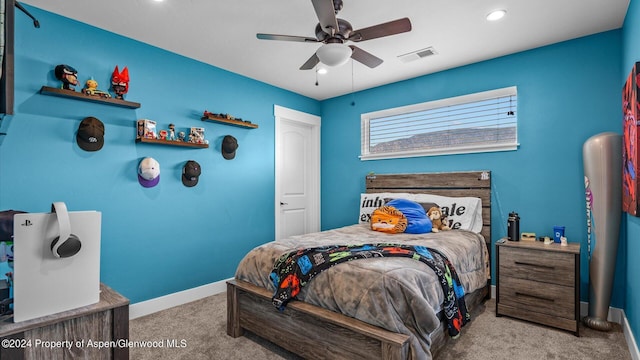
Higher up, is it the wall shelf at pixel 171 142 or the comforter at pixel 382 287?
the wall shelf at pixel 171 142

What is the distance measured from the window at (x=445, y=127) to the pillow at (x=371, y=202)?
56 centimetres

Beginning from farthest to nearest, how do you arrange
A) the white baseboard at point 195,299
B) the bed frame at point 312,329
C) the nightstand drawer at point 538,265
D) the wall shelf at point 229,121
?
1. the wall shelf at point 229,121
2. the nightstand drawer at point 538,265
3. the white baseboard at point 195,299
4. the bed frame at point 312,329

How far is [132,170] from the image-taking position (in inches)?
117

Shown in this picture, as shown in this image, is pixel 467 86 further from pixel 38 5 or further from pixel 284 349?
pixel 38 5

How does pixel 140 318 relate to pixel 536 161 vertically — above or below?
below

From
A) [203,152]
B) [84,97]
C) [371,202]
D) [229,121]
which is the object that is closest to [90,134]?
[84,97]

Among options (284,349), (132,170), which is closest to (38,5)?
(132,170)

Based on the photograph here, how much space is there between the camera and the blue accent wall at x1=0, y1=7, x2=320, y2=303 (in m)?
2.43

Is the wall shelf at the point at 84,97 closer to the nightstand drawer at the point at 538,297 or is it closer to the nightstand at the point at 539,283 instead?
the nightstand at the point at 539,283

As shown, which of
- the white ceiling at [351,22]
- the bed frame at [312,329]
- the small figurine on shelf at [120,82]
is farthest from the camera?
the small figurine on shelf at [120,82]

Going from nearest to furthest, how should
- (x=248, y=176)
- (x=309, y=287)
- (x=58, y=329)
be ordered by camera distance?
(x=58, y=329)
(x=309, y=287)
(x=248, y=176)

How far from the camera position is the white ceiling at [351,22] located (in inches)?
95.0

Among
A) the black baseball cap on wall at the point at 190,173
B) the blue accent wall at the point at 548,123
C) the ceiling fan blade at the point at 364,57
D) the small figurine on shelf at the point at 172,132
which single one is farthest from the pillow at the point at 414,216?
the small figurine on shelf at the point at 172,132

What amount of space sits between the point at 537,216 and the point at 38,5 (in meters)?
4.55
